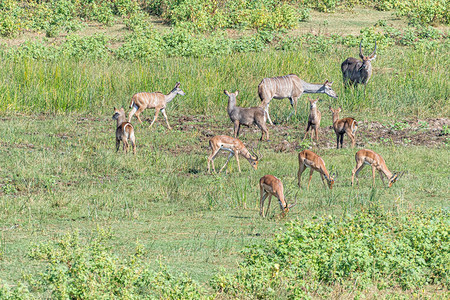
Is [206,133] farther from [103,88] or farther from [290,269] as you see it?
[290,269]

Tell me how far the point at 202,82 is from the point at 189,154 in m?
4.24

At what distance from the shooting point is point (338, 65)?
19.0m

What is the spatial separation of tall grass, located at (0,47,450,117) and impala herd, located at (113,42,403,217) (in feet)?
1.95

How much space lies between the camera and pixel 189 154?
12.9 m

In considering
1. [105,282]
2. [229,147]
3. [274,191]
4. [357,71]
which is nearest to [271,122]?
[357,71]

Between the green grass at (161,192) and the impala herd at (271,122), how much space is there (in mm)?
237

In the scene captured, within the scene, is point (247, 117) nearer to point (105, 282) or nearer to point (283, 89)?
point (283, 89)

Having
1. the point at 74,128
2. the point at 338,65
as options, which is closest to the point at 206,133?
the point at 74,128

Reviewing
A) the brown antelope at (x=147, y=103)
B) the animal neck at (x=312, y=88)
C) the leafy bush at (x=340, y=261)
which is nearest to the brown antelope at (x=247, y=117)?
the brown antelope at (x=147, y=103)

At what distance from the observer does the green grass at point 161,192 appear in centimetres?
790

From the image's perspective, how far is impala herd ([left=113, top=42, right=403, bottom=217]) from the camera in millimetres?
10359

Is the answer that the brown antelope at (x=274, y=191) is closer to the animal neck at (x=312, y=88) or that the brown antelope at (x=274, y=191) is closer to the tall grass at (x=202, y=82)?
the tall grass at (x=202, y=82)

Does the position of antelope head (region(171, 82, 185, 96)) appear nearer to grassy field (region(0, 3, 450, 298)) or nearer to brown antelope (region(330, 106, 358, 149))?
grassy field (region(0, 3, 450, 298))

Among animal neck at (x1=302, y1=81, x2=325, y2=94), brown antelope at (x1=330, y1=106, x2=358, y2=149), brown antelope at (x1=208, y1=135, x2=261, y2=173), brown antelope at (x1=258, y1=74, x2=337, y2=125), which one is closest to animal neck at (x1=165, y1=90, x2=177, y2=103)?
brown antelope at (x1=258, y1=74, x2=337, y2=125)
